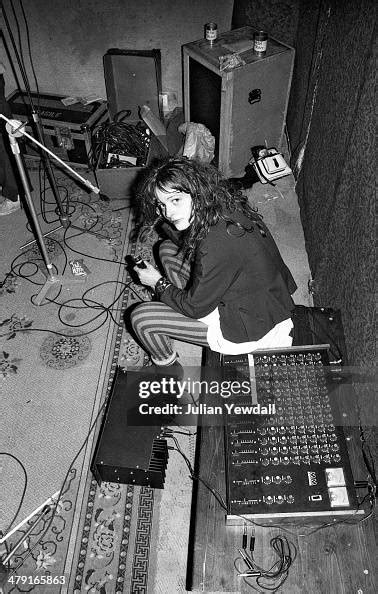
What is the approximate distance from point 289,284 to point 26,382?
4.15 ft

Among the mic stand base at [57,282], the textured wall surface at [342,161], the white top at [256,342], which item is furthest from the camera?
the mic stand base at [57,282]

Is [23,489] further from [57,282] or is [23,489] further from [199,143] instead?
[199,143]

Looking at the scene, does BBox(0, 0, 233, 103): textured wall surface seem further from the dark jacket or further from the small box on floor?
the dark jacket

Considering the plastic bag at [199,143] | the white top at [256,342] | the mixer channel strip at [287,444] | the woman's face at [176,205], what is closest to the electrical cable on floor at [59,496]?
the white top at [256,342]

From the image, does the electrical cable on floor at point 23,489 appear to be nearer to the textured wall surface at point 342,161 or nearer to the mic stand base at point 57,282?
the mic stand base at point 57,282

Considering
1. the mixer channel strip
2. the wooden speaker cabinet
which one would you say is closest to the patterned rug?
the mixer channel strip

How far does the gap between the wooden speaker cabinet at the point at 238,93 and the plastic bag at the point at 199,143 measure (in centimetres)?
5

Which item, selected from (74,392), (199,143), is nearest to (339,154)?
(199,143)

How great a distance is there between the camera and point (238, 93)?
103 inches

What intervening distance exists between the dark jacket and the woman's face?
0.32 ft

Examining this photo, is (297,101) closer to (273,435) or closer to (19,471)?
(273,435)

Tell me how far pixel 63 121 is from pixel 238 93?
1127 mm

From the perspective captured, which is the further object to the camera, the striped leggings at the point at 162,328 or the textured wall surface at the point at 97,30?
the textured wall surface at the point at 97,30

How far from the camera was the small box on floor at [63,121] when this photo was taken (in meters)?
2.91
